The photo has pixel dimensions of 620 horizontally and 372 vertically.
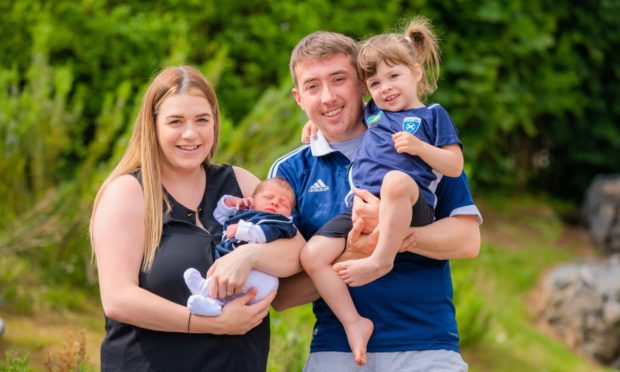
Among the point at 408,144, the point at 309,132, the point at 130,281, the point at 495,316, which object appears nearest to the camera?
the point at 130,281

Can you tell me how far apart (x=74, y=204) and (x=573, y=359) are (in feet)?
13.4

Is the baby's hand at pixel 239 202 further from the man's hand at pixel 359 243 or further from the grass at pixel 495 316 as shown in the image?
the grass at pixel 495 316

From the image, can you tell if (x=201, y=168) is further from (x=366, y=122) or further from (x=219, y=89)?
(x=219, y=89)

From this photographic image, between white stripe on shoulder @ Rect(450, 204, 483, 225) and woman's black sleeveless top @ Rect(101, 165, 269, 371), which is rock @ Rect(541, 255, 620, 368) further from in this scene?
woman's black sleeveless top @ Rect(101, 165, 269, 371)

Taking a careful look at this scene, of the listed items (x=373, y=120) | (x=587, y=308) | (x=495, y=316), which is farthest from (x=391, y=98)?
(x=587, y=308)

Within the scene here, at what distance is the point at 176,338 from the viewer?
114 inches

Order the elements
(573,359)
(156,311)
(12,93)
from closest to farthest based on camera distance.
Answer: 1. (156,311)
2. (12,93)
3. (573,359)

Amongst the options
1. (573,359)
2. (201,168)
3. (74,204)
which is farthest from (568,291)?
(201,168)

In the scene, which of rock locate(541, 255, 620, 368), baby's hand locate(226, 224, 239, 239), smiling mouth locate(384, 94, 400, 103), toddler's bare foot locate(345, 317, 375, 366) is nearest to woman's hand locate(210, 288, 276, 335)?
baby's hand locate(226, 224, 239, 239)

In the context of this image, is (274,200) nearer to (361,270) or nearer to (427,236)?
(361,270)

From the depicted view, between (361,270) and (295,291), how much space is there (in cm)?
30

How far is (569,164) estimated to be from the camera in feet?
34.8

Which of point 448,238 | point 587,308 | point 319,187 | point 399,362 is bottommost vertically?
point 587,308

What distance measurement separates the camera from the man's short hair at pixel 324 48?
3.16m
